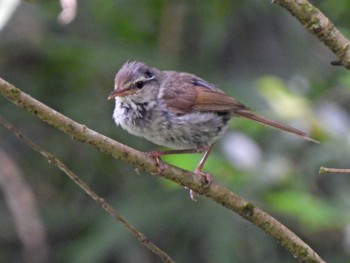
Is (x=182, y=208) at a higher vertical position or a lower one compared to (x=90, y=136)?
higher

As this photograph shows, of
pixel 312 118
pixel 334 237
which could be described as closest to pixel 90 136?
pixel 312 118

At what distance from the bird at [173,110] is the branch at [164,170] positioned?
3.04ft

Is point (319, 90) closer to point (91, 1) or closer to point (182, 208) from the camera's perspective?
point (182, 208)

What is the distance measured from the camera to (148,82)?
18.2 feet

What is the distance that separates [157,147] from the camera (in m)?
7.62

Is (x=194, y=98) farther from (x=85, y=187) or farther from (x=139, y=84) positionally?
(x=85, y=187)

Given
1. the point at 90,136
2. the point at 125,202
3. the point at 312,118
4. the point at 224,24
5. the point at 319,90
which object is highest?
the point at 224,24

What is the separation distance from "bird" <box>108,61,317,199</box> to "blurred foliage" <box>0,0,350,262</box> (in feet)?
3.10

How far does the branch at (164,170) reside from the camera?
149 inches

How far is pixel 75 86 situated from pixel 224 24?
4.67ft

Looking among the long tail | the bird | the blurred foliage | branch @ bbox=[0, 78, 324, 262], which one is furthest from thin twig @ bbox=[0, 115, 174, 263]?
the blurred foliage

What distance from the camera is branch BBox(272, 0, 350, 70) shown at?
3.70 m

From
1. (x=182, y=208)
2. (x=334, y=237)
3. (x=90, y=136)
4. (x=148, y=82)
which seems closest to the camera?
(x=90, y=136)

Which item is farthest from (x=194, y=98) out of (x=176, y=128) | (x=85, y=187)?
(x=85, y=187)
